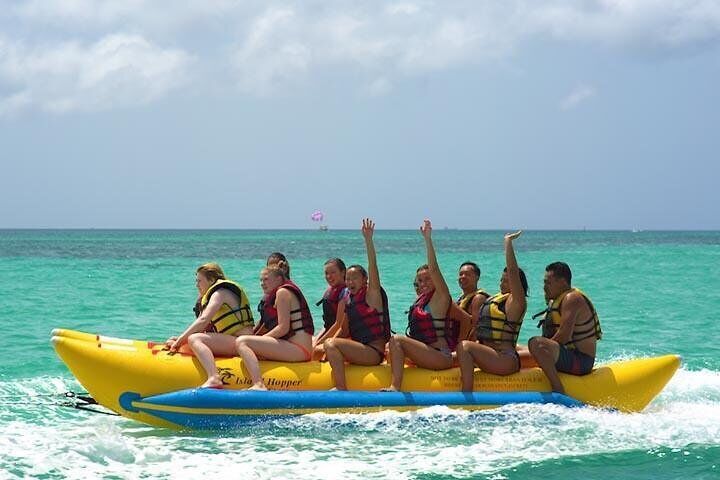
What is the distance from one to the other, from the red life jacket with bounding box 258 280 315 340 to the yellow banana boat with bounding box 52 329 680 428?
242mm

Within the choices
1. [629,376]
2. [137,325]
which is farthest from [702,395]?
[137,325]

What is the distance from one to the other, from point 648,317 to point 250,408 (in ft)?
31.3

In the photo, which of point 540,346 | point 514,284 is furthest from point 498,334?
point 514,284

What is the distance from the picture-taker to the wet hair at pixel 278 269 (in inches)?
242

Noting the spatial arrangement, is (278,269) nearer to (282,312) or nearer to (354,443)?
(282,312)

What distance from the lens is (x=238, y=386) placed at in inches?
232

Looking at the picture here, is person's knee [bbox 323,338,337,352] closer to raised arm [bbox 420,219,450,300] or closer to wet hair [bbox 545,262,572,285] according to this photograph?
raised arm [bbox 420,219,450,300]

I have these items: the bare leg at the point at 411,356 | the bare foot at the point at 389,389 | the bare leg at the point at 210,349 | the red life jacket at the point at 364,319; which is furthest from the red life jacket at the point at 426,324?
the bare leg at the point at 210,349

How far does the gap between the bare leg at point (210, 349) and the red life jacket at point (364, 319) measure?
83 cm

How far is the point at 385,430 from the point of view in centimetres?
577

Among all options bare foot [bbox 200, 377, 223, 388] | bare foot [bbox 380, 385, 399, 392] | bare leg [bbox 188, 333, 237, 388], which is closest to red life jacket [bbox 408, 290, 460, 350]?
bare foot [bbox 380, 385, 399, 392]

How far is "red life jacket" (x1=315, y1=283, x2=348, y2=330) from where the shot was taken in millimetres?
6371

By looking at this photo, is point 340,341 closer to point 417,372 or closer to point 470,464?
point 417,372

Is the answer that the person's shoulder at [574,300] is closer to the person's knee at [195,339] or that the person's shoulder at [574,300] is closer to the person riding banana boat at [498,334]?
the person riding banana boat at [498,334]
